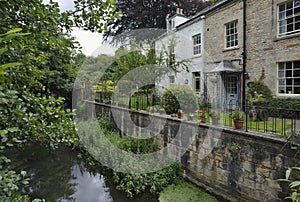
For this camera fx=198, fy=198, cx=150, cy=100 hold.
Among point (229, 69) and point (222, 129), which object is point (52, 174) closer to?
point (222, 129)

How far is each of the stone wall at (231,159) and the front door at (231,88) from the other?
494 centimetres

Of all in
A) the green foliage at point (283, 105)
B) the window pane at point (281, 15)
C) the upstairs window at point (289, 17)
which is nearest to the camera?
the green foliage at point (283, 105)

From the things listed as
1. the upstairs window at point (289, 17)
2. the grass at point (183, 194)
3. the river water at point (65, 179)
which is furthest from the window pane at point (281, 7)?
the river water at point (65, 179)

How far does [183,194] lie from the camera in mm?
6039

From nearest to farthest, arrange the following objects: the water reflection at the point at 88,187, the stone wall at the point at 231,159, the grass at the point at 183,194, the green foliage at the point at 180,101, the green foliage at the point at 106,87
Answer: the stone wall at the point at 231,159 → the grass at the point at 183,194 → the water reflection at the point at 88,187 → the green foliage at the point at 180,101 → the green foliage at the point at 106,87

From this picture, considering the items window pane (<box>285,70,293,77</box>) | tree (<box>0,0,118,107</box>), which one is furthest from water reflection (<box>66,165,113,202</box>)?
window pane (<box>285,70,293,77</box>)

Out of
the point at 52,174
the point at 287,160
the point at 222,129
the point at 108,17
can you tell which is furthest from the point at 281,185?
the point at 52,174

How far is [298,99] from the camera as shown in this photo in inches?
315

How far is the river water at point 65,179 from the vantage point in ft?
21.8

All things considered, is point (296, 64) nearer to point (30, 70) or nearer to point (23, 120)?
point (30, 70)

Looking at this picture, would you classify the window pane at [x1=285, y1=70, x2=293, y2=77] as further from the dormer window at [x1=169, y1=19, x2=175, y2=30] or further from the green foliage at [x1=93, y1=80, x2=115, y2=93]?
the green foliage at [x1=93, y1=80, x2=115, y2=93]

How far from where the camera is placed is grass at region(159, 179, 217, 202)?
572 cm

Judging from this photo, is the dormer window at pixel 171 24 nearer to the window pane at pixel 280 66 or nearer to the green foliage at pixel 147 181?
the window pane at pixel 280 66

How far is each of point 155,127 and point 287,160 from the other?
521 centimetres
